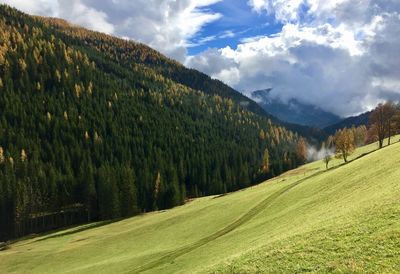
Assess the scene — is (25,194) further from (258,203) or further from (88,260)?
(258,203)

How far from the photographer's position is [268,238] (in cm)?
4059

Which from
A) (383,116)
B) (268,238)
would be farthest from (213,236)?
(383,116)

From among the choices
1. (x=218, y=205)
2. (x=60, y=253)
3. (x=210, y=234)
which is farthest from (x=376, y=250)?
(x=60, y=253)

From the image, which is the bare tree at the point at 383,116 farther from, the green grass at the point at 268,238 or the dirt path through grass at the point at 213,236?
the dirt path through grass at the point at 213,236

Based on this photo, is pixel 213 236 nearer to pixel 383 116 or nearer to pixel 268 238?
pixel 268 238

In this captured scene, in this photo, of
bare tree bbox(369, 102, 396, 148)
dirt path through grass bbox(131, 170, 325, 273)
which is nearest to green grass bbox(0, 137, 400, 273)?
dirt path through grass bbox(131, 170, 325, 273)

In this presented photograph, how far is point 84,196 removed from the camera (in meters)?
156

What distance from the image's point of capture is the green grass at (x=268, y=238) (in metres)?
26.2

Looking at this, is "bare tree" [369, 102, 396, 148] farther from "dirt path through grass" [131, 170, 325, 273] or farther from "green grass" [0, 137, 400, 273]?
"dirt path through grass" [131, 170, 325, 273]

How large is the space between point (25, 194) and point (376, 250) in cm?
14039

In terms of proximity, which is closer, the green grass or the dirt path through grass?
the green grass

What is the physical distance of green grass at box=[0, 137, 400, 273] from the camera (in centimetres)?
2619

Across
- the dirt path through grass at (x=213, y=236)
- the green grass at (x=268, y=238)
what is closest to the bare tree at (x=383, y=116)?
the green grass at (x=268, y=238)

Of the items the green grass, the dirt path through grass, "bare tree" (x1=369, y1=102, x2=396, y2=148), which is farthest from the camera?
"bare tree" (x1=369, y1=102, x2=396, y2=148)
